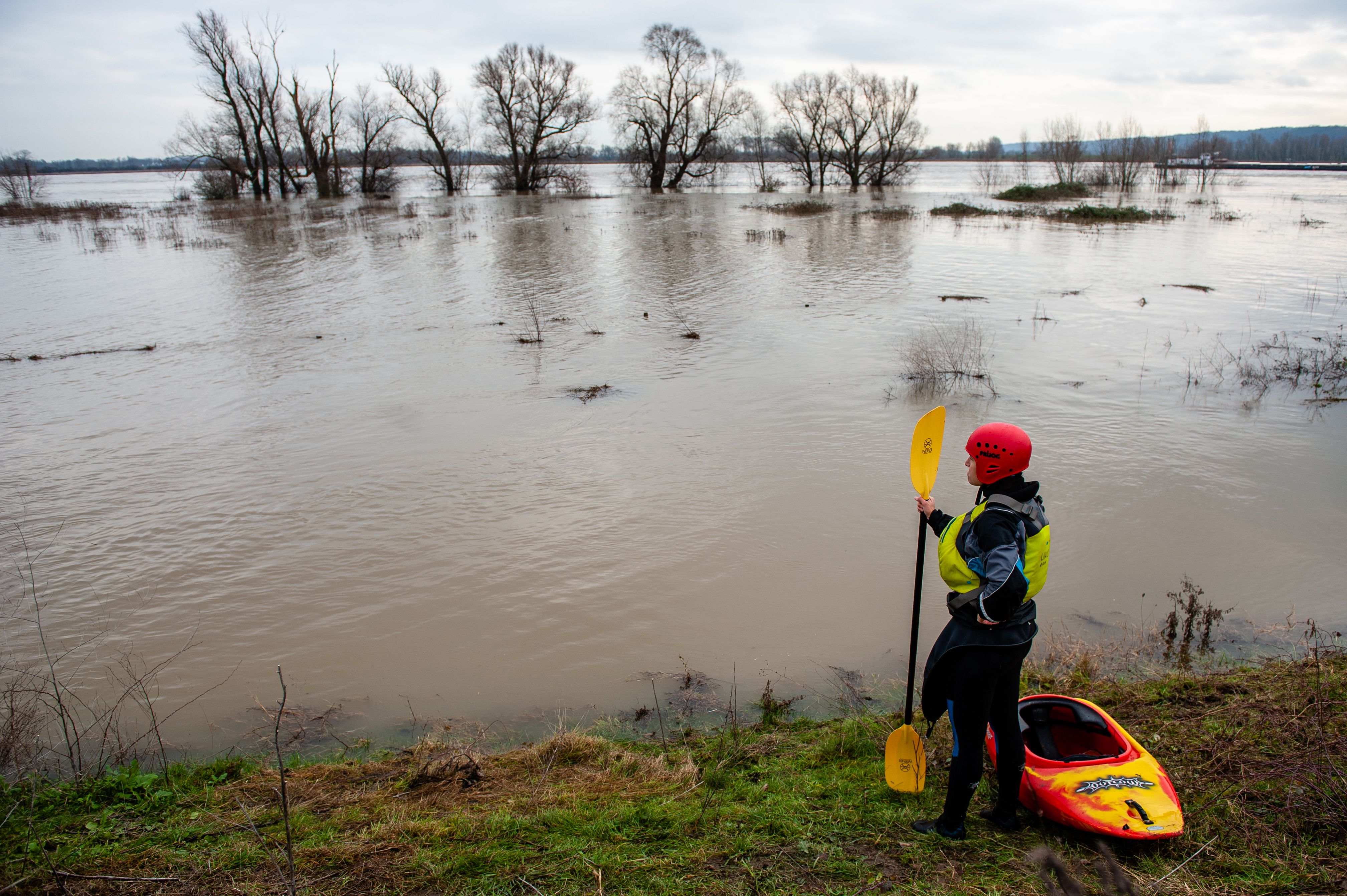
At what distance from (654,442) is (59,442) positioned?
24.7 ft

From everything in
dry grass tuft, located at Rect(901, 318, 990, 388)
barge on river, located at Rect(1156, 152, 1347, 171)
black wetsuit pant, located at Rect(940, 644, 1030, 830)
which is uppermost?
barge on river, located at Rect(1156, 152, 1347, 171)

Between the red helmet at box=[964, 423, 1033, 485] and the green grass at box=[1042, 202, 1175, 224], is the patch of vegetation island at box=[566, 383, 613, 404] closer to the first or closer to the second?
the red helmet at box=[964, 423, 1033, 485]

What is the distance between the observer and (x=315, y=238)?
28.4 meters

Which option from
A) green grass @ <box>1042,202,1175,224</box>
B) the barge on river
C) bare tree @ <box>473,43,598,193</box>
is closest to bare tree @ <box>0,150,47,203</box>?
bare tree @ <box>473,43,598,193</box>

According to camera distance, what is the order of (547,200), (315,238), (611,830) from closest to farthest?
(611,830) → (315,238) → (547,200)

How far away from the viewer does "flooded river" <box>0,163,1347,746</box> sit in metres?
5.77

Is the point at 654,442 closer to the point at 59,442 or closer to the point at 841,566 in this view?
the point at 841,566

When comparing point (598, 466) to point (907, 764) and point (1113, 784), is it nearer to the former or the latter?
point (907, 764)

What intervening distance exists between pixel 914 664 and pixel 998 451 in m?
1.27

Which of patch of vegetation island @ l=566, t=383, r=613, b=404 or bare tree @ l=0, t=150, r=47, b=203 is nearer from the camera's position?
patch of vegetation island @ l=566, t=383, r=613, b=404

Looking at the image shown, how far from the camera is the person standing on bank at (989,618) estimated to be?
9.70ft

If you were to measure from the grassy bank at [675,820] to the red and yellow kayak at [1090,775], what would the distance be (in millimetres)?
106

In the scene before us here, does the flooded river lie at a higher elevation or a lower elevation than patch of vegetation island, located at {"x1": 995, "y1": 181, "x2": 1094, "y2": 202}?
lower

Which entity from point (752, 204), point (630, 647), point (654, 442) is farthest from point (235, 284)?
point (752, 204)
